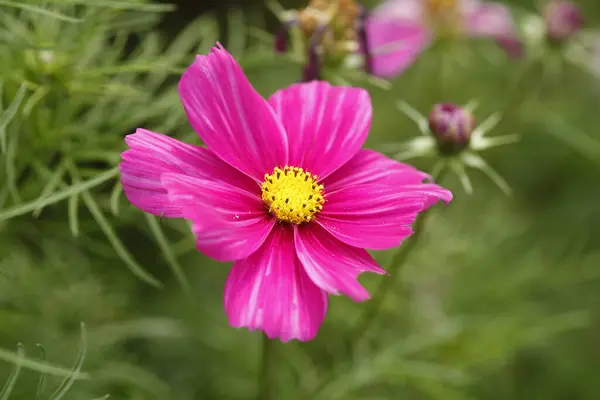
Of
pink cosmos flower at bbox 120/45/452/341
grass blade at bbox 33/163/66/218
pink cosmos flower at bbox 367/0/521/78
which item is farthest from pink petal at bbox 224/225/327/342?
pink cosmos flower at bbox 367/0/521/78

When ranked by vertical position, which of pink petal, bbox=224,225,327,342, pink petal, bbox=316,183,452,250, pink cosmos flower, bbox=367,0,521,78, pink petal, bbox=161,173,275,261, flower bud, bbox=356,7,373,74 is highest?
pink cosmos flower, bbox=367,0,521,78

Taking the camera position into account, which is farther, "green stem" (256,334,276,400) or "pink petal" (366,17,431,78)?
"pink petal" (366,17,431,78)

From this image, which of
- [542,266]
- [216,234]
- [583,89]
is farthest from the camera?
[583,89]

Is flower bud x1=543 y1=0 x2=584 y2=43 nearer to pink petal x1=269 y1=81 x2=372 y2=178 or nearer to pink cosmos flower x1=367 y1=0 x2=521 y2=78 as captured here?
pink cosmos flower x1=367 y1=0 x2=521 y2=78

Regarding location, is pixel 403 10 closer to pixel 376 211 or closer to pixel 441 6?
pixel 441 6

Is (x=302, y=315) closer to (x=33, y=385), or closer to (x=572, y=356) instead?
(x=33, y=385)

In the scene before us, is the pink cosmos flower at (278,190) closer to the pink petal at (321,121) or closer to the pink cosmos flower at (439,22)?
the pink petal at (321,121)

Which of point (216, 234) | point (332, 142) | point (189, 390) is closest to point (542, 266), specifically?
point (189, 390)
